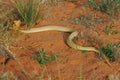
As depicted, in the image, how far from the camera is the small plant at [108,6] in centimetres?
599

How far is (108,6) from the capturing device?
6.03 m

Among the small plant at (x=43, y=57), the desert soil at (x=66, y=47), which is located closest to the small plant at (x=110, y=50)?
the desert soil at (x=66, y=47)

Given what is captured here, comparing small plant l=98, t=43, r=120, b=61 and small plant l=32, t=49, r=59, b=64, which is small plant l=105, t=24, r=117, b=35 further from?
small plant l=32, t=49, r=59, b=64

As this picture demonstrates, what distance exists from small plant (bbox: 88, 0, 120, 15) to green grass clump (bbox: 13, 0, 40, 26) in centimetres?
110

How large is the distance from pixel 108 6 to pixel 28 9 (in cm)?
145

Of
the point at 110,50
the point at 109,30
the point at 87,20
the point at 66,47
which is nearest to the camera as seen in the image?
the point at 110,50

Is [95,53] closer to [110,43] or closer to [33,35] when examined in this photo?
[110,43]

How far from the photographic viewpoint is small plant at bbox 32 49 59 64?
15.8 feet

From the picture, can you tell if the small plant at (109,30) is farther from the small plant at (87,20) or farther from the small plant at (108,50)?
the small plant at (108,50)

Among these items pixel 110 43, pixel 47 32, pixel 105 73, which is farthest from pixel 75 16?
pixel 105 73

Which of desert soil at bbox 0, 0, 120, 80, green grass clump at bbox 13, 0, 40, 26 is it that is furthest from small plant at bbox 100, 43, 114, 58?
green grass clump at bbox 13, 0, 40, 26

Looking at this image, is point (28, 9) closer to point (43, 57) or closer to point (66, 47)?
point (66, 47)

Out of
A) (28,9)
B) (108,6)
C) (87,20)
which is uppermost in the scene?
(28,9)

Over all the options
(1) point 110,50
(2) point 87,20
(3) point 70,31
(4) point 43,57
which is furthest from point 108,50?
(2) point 87,20
